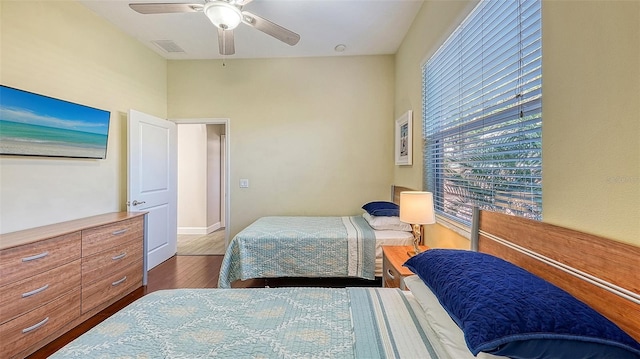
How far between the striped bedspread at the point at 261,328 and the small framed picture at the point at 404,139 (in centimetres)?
183

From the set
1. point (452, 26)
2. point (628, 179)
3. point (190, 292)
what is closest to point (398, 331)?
point (628, 179)

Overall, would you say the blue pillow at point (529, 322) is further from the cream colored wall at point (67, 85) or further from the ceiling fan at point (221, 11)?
the cream colored wall at point (67, 85)

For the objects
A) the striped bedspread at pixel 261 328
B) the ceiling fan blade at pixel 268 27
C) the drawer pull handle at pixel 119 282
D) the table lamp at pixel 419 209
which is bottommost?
the drawer pull handle at pixel 119 282

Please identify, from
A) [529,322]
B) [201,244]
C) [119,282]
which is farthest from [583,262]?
[201,244]

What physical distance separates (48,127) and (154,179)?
127 centimetres

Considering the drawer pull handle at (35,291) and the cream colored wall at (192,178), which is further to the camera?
the cream colored wall at (192,178)

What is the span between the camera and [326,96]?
12.1ft

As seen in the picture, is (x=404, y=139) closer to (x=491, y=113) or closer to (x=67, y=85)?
(x=491, y=113)

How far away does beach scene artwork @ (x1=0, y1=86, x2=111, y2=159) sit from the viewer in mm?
1906

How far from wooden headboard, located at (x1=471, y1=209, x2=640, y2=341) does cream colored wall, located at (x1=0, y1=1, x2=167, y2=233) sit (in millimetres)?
3370

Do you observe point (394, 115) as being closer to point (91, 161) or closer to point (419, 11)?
point (419, 11)

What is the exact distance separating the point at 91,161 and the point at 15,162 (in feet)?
2.12

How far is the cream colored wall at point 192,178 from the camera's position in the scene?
16.9 ft

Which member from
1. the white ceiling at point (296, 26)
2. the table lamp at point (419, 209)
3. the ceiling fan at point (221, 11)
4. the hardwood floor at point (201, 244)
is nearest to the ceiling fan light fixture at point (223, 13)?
the ceiling fan at point (221, 11)
